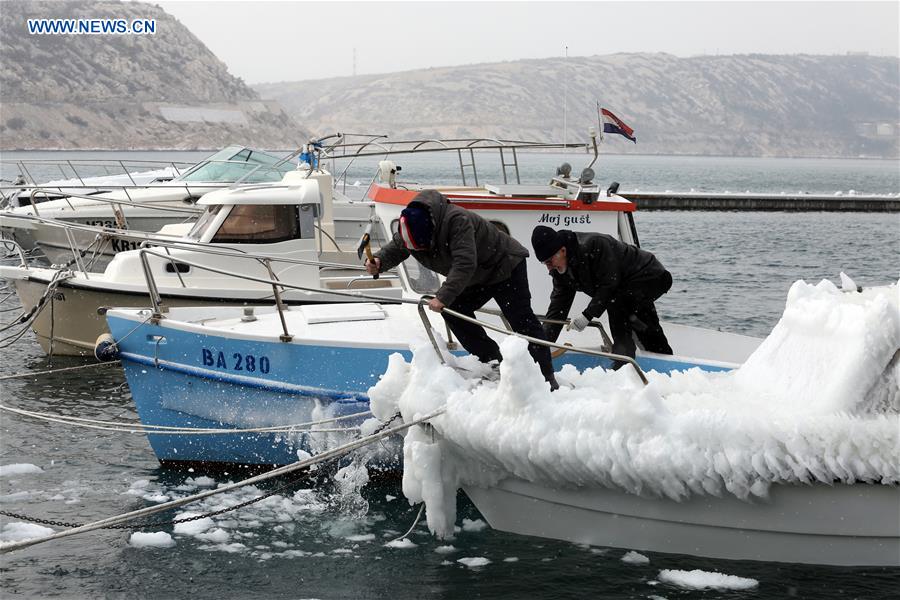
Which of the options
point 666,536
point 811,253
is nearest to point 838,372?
point 666,536

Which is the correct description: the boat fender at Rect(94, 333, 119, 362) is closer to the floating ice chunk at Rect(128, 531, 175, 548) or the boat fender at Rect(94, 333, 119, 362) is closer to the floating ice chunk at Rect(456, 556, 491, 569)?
the floating ice chunk at Rect(128, 531, 175, 548)

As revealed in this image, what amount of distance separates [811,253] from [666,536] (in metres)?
27.6

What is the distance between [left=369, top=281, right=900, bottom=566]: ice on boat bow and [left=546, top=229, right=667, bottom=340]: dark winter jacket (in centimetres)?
91

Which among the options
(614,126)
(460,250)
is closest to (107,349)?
(460,250)

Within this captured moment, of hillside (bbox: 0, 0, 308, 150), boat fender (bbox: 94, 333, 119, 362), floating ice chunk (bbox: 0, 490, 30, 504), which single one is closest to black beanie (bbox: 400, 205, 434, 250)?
boat fender (bbox: 94, 333, 119, 362)

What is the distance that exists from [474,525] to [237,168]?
13.7 metres

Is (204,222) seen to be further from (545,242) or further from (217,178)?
(217,178)

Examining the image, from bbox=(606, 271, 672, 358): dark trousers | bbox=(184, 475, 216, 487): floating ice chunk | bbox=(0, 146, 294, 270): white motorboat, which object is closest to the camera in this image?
bbox=(606, 271, 672, 358): dark trousers

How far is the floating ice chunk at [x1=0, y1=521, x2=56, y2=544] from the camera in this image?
7.64m

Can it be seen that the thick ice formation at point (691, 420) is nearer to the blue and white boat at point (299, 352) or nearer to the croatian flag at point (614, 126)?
the blue and white boat at point (299, 352)

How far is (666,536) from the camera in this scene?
6.78m

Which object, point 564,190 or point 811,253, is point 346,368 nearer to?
point 564,190

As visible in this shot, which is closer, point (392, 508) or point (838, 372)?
point (838, 372)

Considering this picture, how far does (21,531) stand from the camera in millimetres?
7770
